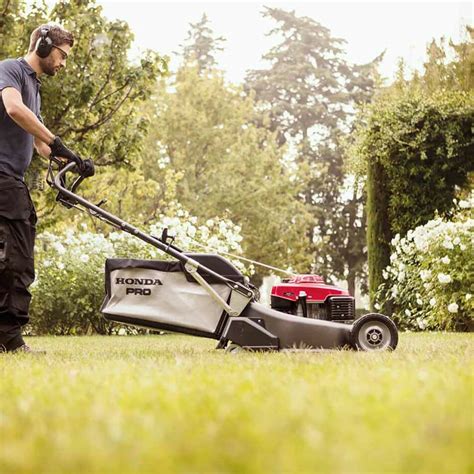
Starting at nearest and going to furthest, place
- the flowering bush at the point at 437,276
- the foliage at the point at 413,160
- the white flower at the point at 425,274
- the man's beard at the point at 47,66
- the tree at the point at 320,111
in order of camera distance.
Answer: the man's beard at the point at 47,66, the flowering bush at the point at 437,276, the white flower at the point at 425,274, the foliage at the point at 413,160, the tree at the point at 320,111

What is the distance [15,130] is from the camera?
538cm

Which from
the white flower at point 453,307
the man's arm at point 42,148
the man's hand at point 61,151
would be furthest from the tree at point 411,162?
the man's hand at point 61,151

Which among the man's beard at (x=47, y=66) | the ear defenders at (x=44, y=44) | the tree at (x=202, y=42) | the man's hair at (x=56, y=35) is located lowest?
the man's beard at (x=47, y=66)

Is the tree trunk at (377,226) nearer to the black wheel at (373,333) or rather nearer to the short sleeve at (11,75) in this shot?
the black wheel at (373,333)

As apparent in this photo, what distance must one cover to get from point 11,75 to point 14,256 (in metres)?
1.06

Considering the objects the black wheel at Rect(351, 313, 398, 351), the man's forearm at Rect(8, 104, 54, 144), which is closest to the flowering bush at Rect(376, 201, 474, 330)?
the black wheel at Rect(351, 313, 398, 351)

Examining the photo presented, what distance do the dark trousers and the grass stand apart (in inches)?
68.9

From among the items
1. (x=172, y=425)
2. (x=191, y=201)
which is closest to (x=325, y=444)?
(x=172, y=425)

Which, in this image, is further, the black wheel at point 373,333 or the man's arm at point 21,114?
the black wheel at point 373,333

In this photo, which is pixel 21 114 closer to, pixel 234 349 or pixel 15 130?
pixel 15 130

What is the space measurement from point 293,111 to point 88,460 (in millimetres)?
34191

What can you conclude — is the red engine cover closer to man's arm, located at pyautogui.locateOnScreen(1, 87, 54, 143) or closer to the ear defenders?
man's arm, located at pyautogui.locateOnScreen(1, 87, 54, 143)

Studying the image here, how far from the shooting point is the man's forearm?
5.15m

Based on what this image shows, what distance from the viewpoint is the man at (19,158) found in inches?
206
